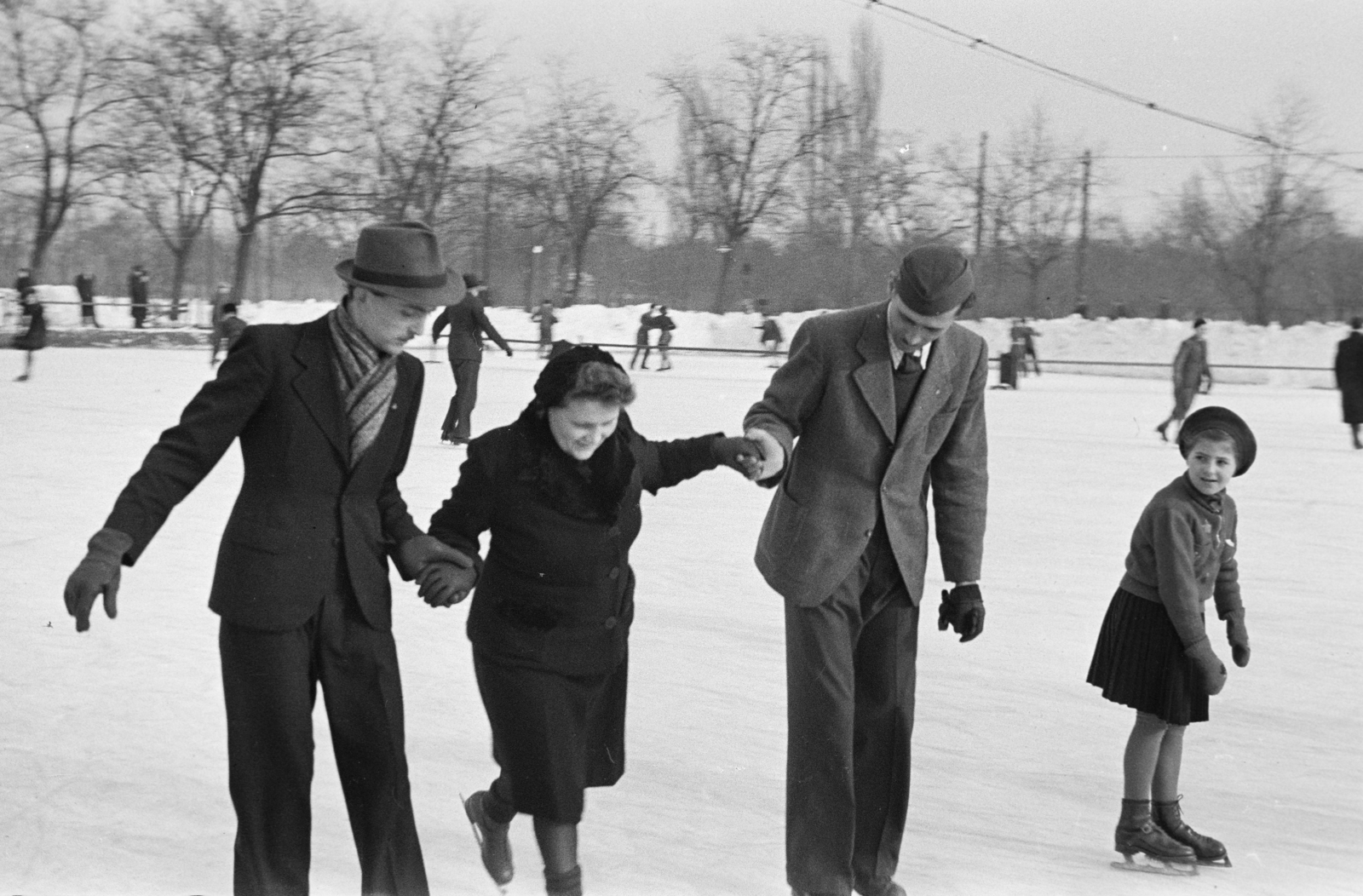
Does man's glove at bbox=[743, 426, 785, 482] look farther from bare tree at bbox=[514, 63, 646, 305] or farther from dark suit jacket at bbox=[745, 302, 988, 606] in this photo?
bare tree at bbox=[514, 63, 646, 305]

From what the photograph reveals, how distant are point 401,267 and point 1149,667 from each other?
87.8 inches

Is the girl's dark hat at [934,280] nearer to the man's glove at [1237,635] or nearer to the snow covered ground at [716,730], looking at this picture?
the man's glove at [1237,635]

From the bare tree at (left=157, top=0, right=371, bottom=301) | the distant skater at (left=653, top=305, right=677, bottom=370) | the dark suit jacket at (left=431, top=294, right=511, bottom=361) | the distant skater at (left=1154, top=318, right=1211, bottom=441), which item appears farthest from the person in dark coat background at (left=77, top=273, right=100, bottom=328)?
the distant skater at (left=1154, top=318, right=1211, bottom=441)

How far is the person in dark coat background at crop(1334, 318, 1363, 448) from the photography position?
16.0 m

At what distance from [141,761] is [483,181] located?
1195 centimetres

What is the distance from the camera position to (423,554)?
308 cm

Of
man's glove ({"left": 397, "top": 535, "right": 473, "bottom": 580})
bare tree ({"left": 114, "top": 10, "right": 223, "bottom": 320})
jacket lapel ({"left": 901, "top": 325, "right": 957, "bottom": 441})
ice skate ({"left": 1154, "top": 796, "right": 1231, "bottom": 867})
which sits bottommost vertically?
ice skate ({"left": 1154, "top": 796, "right": 1231, "bottom": 867})

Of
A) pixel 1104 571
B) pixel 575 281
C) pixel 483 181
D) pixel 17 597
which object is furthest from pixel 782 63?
pixel 17 597

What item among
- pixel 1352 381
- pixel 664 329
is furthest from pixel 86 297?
pixel 1352 381

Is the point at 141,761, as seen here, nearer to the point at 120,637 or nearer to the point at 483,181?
the point at 120,637

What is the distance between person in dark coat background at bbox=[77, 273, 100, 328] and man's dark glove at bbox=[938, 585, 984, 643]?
91.8 feet

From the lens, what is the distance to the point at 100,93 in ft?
53.6

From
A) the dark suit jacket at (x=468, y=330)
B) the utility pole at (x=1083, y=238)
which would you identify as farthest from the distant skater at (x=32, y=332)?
the utility pole at (x=1083, y=238)

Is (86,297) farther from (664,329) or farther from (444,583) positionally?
(444,583)
